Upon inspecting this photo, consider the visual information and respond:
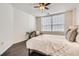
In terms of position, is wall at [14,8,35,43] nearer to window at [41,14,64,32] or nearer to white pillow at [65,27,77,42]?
window at [41,14,64,32]

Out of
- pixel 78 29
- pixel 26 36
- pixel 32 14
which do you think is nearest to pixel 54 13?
pixel 32 14

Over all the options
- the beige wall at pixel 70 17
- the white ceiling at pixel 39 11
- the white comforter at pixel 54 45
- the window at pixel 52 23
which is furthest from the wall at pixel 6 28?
the beige wall at pixel 70 17

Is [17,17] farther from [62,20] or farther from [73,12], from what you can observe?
[73,12]

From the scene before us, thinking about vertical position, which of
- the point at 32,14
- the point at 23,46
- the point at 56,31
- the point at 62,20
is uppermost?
the point at 32,14

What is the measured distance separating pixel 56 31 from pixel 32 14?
0.50 m

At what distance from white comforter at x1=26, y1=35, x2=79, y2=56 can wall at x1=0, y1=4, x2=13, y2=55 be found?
355 mm

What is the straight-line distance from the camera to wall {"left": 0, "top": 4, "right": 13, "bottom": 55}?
1591 millimetres

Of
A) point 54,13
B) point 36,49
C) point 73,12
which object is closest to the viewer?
point 73,12

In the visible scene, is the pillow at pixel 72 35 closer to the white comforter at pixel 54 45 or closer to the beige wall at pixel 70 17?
the white comforter at pixel 54 45

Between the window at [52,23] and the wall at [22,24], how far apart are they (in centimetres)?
19

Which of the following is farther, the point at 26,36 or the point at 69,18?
the point at 26,36

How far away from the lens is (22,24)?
5.25ft

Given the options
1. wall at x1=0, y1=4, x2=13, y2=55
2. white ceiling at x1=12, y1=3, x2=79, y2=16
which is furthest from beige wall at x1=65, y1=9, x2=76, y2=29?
wall at x1=0, y1=4, x2=13, y2=55

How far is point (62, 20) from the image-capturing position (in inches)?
58.5
